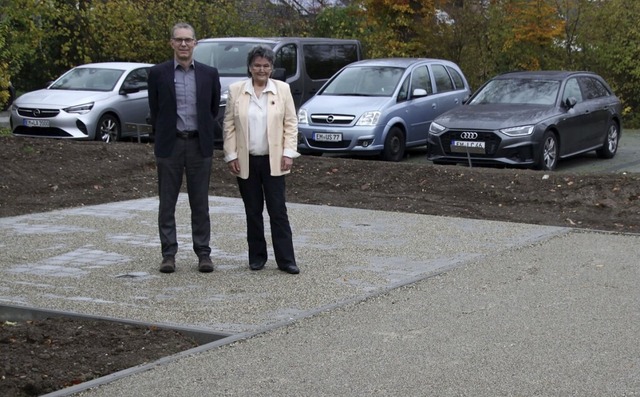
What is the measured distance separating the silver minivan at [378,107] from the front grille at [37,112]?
15.8 ft

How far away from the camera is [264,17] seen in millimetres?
33844

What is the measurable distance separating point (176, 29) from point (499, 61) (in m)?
19.6

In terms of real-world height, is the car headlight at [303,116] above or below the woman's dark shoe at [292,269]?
below

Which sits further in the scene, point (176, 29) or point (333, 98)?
point (333, 98)

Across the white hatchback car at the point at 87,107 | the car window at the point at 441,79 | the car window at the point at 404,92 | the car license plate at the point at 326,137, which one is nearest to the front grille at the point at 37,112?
the white hatchback car at the point at 87,107

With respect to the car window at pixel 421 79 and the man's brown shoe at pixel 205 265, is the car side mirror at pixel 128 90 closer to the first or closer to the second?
the car window at pixel 421 79

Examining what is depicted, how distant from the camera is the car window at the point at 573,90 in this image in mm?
18908

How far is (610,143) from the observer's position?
66.1 ft

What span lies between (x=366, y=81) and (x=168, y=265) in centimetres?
1105

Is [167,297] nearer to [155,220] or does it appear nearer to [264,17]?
[155,220]

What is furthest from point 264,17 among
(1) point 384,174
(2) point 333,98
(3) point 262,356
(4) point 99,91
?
(3) point 262,356

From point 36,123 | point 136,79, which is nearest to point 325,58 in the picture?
point 136,79

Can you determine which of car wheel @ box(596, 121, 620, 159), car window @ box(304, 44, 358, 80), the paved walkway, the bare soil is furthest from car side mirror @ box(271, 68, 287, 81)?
the paved walkway

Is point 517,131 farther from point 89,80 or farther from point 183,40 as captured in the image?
point 89,80
